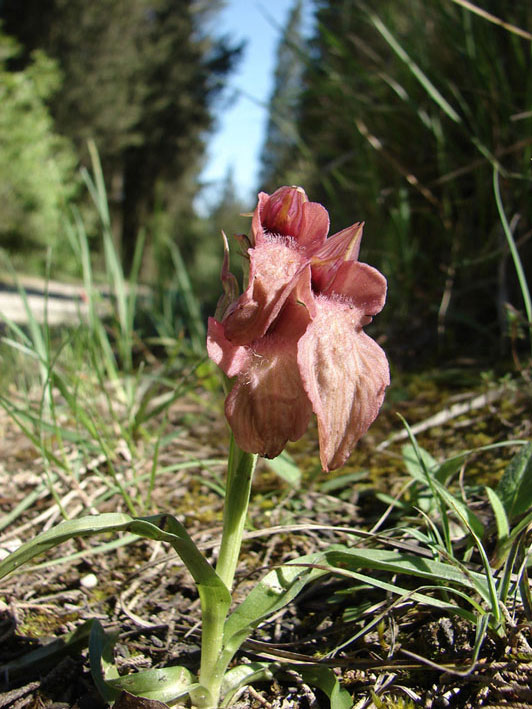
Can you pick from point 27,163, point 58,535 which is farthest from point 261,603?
point 27,163

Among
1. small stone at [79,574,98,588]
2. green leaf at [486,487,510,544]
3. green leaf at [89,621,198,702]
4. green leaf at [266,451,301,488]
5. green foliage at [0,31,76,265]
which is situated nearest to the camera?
green leaf at [89,621,198,702]

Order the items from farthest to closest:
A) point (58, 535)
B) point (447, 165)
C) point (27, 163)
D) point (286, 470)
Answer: point (27, 163) < point (447, 165) < point (286, 470) < point (58, 535)

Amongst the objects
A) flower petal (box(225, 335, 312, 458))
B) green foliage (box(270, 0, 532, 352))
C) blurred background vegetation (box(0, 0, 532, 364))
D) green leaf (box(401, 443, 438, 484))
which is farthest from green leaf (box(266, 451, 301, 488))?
green foliage (box(270, 0, 532, 352))

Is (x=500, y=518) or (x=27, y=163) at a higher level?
(x=500, y=518)

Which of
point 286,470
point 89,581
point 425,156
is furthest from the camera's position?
point 425,156

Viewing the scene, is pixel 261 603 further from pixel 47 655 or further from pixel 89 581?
pixel 89 581

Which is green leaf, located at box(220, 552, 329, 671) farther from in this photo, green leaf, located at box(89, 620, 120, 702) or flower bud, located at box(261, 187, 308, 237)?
flower bud, located at box(261, 187, 308, 237)

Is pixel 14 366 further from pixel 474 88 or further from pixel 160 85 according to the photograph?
pixel 160 85
